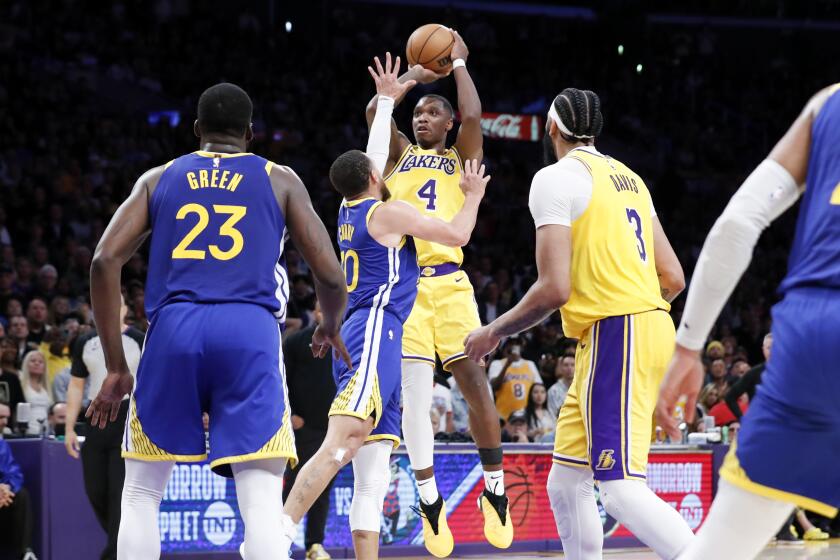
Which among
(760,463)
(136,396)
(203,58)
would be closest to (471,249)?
(203,58)

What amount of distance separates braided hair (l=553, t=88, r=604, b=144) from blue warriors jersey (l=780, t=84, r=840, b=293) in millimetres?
2273

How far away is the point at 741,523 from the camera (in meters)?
3.15

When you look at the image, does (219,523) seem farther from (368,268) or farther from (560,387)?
(560,387)

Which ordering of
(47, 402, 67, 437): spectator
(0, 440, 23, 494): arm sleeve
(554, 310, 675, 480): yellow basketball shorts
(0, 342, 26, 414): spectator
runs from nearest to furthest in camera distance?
(554, 310, 675, 480): yellow basketball shorts < (0, 440, 23, 494): arm sleeve < (47, 402, 67, 437): spectator < (0, 342, 26, 414): spectator

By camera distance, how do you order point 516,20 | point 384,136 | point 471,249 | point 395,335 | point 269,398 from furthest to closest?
point 516,20, point 471,249, point 384,136, point 395,335, point 269,398

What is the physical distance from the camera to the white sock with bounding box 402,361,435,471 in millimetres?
7461

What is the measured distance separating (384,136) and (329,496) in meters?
3.78

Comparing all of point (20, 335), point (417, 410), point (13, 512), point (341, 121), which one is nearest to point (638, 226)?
point (417, 410)

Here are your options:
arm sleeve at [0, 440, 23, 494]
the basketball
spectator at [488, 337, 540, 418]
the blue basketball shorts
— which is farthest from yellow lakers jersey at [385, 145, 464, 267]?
spectator at [488, 337, 540, 418]

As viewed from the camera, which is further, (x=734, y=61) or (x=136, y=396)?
(x=734, y=61)

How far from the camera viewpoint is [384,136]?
7.22 m

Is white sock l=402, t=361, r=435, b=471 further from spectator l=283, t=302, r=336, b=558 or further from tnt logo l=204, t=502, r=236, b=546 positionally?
tnt logo l=204, t=502, r=236, b=546

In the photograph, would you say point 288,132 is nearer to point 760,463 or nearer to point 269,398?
point 269,398

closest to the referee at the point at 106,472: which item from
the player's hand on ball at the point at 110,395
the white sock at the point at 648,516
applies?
the player's hand on ball at the point at 110,395
